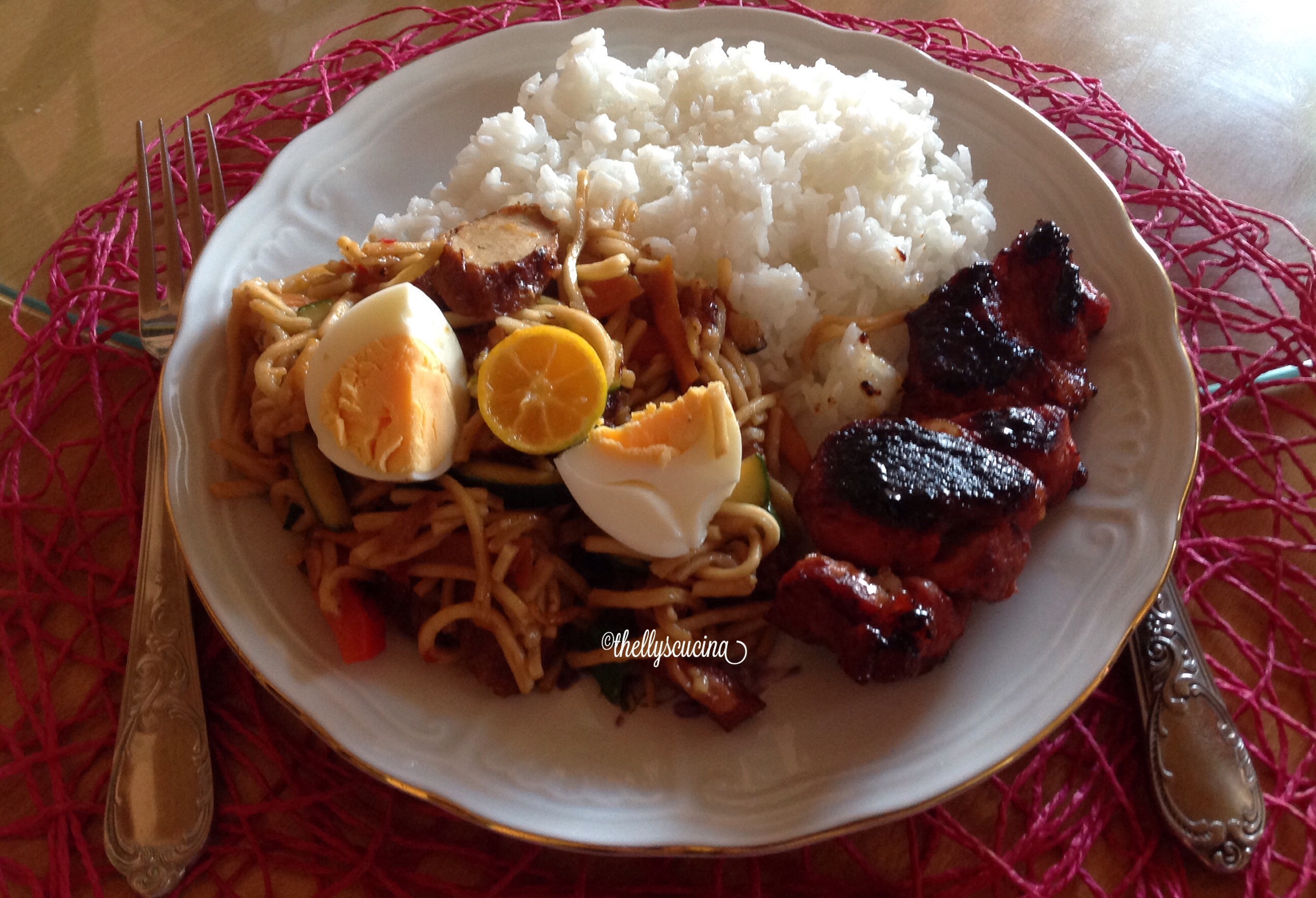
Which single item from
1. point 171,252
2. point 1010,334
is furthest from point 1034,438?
point 171,252

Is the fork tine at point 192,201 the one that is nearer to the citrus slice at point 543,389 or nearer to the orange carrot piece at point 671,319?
the citrus slice at point 543,389

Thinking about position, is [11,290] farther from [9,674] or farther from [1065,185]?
[1065,185]

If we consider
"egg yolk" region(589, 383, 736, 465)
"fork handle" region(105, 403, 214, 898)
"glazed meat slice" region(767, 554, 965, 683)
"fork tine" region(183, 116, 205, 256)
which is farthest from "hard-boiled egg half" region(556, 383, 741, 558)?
"fork tine" region(183, 116, 205, 256)

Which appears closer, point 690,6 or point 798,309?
point 798,309

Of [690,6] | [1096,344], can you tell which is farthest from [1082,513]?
[690,6]

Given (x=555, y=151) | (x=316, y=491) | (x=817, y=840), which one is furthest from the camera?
(x=555, y=151)

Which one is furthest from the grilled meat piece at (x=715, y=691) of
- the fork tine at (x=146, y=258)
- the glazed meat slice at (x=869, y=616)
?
the fork tine at (x=146, y=258)
